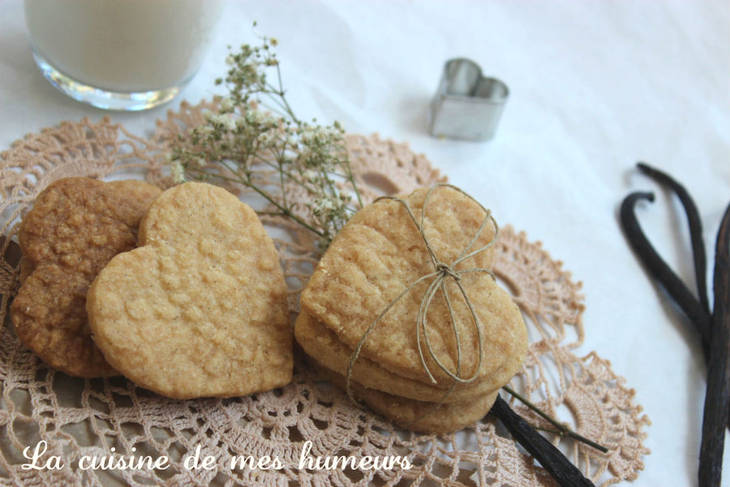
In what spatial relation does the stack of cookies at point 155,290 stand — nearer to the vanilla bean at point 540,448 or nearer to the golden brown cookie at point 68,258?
the golden brown cookie at point 68,258

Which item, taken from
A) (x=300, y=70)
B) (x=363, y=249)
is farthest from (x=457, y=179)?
(x=363, y=249)

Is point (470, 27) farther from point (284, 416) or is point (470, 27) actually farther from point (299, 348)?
point (284, 416)

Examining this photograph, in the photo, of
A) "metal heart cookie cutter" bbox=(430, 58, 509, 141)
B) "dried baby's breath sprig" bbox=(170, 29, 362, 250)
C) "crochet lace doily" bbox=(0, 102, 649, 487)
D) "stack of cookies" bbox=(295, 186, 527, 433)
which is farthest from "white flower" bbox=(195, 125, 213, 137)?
"metal heart cookie cutter" bbox=(430, 58, 509, 141)

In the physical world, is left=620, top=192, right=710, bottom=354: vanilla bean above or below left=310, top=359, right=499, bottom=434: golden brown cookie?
above

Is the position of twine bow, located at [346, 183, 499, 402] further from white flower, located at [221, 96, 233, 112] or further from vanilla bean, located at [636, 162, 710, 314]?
vanilla bean, located at [636, 162, 710, 314]

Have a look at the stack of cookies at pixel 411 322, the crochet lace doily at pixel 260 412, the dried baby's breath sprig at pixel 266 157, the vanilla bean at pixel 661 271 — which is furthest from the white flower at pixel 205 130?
the vanilla bean at pixel 661 271

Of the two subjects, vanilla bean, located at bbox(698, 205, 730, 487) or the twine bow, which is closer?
the twine bow
